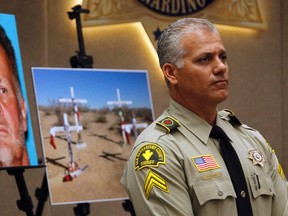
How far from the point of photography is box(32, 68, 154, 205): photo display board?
3.51 m

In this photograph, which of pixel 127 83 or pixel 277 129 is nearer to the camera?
A: pixel 127 83

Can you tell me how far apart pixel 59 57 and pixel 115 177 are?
178cm

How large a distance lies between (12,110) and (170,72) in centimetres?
168

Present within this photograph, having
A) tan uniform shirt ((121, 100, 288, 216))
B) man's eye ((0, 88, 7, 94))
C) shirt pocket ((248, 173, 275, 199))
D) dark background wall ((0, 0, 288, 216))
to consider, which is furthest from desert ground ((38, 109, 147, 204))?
shirt pocket ((248, 173, 275, 199))

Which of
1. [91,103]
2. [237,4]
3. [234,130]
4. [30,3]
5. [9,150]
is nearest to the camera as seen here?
[234,130]

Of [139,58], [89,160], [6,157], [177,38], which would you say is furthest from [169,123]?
[139,58]

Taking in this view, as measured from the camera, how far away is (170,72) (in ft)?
6.03

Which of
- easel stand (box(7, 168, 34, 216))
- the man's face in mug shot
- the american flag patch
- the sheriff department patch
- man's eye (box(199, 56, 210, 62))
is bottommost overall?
easel stand (box(7, 168, 34, 216))

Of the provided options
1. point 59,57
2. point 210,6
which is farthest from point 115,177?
point 210,6

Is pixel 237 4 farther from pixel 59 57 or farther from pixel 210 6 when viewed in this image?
pixel 59 57

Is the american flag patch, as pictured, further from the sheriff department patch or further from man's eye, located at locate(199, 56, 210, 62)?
man's eye, located at locate(199, 56, 210, 62)

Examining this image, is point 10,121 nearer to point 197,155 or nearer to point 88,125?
point 88,125

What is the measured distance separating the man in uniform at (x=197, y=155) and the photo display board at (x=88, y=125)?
5.69 ft

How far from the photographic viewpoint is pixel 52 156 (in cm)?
350
